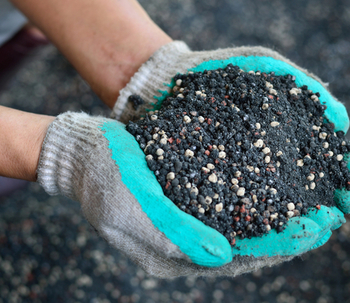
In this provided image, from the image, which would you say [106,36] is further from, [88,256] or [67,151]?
[88,256]

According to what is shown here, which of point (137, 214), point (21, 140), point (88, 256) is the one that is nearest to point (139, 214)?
point (137, 214)

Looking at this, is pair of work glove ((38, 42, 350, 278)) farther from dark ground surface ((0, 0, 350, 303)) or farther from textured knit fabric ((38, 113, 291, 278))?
dark ground surface ((0, 0, 350, 303))

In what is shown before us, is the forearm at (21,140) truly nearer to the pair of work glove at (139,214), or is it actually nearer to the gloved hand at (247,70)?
the pair of work glove at (139,214)

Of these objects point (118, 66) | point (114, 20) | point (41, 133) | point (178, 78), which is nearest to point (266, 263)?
point (178, 78)

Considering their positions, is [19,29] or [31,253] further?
[19,29]

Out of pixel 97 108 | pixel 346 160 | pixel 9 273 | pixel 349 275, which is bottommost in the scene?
pixel 9 273

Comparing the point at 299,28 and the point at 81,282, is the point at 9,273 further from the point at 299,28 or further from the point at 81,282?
the point at 299,28
